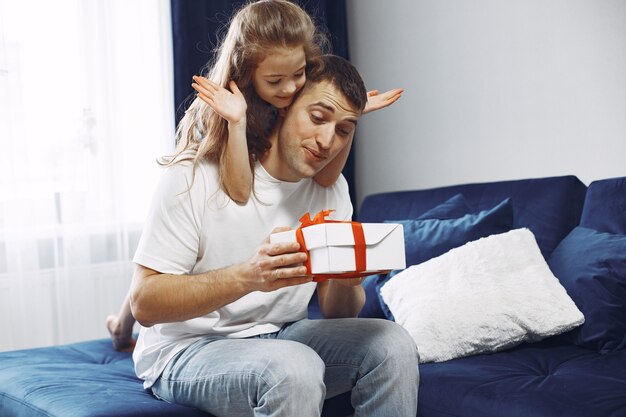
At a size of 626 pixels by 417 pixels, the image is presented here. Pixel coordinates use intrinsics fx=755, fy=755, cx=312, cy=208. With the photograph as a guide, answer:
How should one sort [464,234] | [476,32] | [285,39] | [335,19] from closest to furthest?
[285,39], [464,234], [476,32], [335,19]

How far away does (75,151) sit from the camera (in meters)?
3.18

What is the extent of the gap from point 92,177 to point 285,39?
5.95 feet

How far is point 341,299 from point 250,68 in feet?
1.89

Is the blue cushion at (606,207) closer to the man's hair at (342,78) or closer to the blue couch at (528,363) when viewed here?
the blue couch at (528,363)

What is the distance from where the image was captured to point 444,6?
3.34m

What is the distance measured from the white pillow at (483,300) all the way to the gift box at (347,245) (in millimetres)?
560

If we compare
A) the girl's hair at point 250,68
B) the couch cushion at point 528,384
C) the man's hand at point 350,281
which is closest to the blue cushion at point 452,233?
the couch cushion at point 528,384

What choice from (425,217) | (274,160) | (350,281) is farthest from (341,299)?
(425,217)

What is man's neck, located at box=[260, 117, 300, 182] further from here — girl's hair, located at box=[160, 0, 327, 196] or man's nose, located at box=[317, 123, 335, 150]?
man's nose, located at box=[317, 123, 335, 150]

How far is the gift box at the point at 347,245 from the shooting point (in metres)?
1.42

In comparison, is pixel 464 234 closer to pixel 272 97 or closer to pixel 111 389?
pixel 272 97

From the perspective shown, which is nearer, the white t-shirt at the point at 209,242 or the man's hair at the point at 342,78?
the white t-shirt at the point at 209,242

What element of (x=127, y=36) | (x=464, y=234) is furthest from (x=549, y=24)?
(x=127, y=36)

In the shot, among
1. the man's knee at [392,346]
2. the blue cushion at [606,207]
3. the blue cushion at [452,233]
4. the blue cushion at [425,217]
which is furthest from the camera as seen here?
the blue cushion at [425,217]
